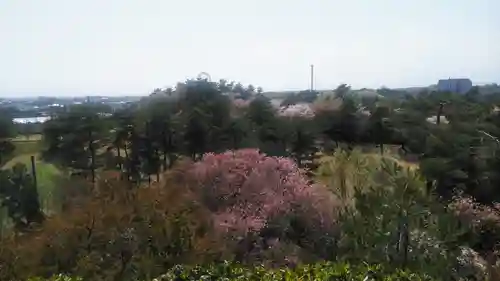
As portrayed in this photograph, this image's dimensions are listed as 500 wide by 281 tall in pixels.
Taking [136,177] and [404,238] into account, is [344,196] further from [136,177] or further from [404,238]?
[136,177]

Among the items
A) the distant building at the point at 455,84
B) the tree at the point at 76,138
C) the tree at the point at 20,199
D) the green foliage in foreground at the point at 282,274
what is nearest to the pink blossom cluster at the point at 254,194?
the tree at the point at 20,199

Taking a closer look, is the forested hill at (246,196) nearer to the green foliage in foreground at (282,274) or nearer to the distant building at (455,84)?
the green foliage in foreground at (282,274)

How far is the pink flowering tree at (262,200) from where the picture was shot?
13312 mm

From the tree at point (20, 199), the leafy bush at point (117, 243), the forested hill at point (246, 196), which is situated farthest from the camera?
the tree at point (20, 199)

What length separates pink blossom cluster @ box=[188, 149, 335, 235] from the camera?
13.5 meters

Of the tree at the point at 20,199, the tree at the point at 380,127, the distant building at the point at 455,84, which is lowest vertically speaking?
the tree at the point at 20,199

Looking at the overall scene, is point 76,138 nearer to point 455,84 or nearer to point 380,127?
point 380,127

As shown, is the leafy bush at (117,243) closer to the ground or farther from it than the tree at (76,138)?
closer to the ground

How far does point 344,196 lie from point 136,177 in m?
9.78

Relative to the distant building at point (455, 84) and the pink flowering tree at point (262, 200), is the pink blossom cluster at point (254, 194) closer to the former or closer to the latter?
the pink flowering tree at point (262, 200)

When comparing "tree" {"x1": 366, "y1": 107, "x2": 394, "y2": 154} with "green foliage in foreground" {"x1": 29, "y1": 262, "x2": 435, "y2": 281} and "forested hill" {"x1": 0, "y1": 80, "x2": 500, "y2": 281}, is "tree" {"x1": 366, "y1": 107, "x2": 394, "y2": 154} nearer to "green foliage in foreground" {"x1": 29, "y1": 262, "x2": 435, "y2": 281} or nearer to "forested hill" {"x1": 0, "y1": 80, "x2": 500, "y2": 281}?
"forested hill" {"x1": 0, "y1": 80, "x2": 500, "y2": 281}

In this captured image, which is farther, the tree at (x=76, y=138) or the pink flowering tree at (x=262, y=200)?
the tree at (x=76, y=138)

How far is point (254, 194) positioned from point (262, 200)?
36 centimetres

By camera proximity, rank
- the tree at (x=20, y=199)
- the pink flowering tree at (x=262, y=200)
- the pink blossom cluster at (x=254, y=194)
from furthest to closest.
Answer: the tree at (x=20, y=199) → the pink blossom cluster at (x=254, y=194) → the pink flowering tree at (x=262, y=200)
